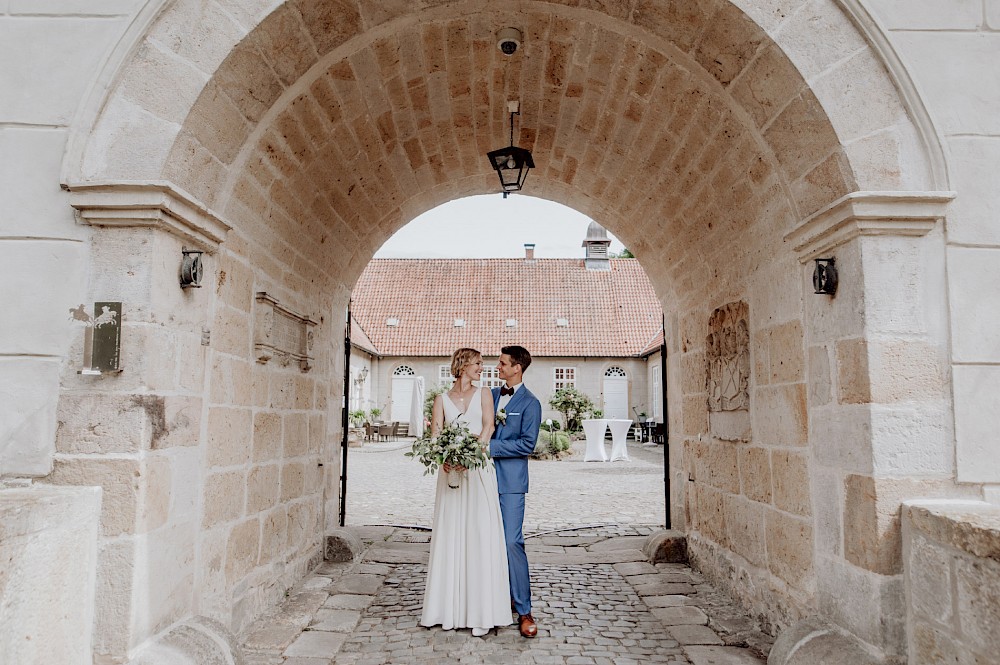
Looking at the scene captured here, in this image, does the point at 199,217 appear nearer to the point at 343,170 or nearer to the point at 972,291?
the point at 343,170

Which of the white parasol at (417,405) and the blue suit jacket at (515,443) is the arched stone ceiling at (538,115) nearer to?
the blue suit jacket at (515,443)

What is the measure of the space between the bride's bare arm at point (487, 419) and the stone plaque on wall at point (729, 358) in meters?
1.70

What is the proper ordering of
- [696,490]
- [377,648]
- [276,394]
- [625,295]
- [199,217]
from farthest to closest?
1. [625,295]
2. [696,490]
3. [276,394]
4. [377,648]
5. [199,217]

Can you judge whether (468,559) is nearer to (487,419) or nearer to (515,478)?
(515,478)

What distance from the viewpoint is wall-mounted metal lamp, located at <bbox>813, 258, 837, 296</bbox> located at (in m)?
3.15

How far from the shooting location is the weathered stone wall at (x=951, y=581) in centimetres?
222

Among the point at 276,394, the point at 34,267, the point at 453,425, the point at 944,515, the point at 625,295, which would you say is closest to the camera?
the point at 944,515

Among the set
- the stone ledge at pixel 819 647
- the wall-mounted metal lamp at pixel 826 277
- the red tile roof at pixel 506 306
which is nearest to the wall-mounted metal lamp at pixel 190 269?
the wall-mounted metal lamp at pixel 826 277

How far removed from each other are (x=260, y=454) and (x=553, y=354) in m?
21.1

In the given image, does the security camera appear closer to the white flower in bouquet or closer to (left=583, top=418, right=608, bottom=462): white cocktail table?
the white flower in bouquet

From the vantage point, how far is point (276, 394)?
4586mm

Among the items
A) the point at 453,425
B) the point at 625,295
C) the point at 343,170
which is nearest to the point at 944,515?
the point at 453,425

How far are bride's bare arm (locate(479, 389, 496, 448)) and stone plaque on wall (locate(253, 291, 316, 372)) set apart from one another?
1388mm

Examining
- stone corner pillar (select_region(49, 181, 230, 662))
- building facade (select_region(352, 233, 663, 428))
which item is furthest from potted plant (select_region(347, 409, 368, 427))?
stone corner pillar (select_region(49, 181, 230, 662))
